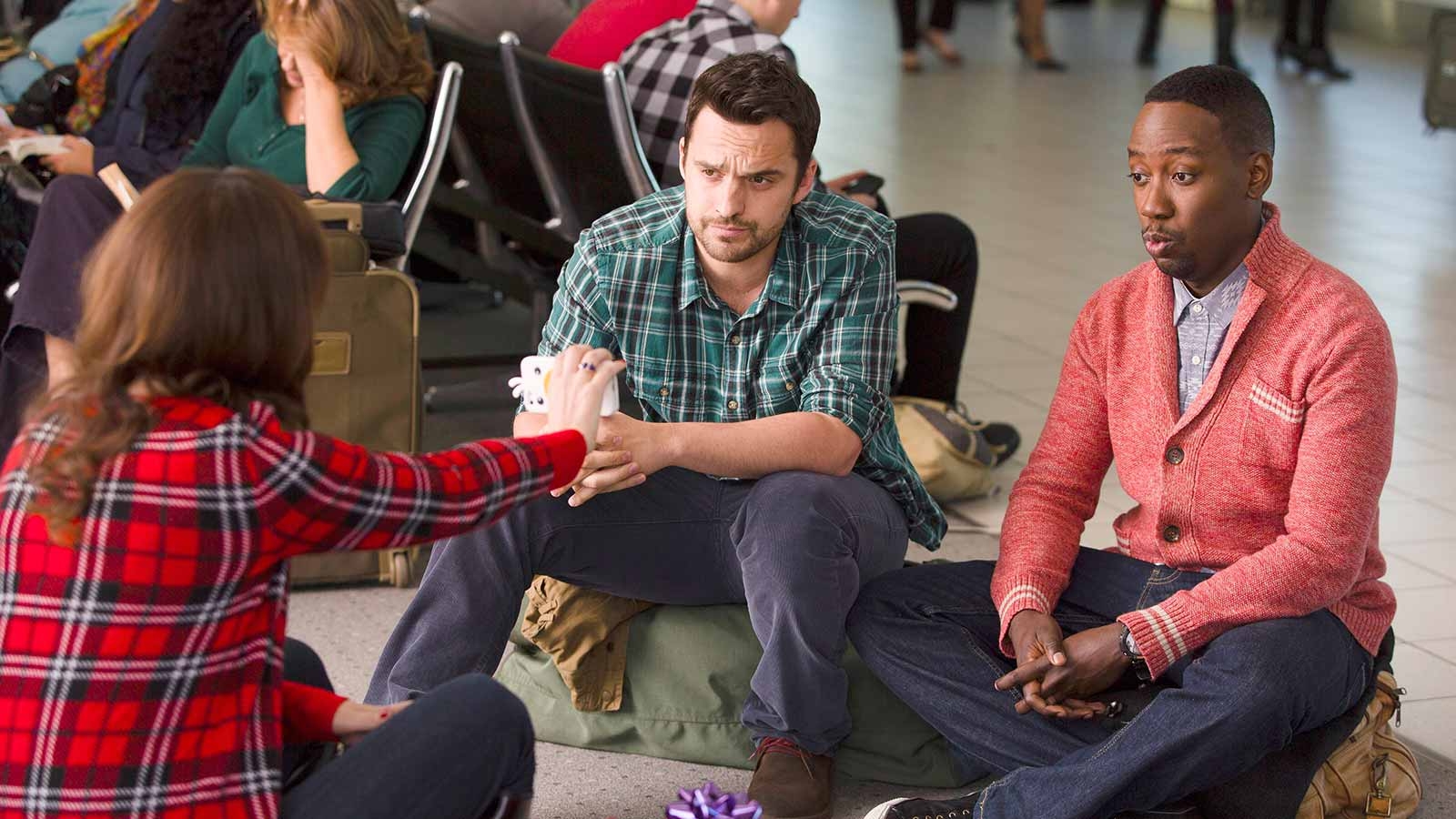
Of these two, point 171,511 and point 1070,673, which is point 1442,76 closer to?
point 1070,673

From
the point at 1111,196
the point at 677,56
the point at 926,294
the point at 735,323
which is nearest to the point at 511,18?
the point at 677,56

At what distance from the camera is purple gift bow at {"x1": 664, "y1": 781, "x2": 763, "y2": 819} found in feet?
6.66

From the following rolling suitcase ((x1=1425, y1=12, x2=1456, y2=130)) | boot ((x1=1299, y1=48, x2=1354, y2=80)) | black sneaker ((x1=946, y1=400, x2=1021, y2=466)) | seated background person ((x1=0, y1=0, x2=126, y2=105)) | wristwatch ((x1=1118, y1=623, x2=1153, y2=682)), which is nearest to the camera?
wristwatch ((x1=1118, y1=623, x2=1153, y2=682))

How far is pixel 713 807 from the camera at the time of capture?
2045 mm

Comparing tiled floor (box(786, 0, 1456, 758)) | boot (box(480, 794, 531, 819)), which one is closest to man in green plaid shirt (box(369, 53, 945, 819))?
boot (box(480, 794, 531, 819))

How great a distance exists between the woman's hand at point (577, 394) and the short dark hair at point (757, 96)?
1.68 ft

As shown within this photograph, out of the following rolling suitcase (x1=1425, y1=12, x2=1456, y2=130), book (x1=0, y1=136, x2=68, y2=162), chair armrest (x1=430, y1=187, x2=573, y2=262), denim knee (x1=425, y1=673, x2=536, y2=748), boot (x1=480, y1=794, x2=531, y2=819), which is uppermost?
book (x1=0, y1=136, x2=68, y2=162)

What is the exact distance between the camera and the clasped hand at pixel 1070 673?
2236 millimetres

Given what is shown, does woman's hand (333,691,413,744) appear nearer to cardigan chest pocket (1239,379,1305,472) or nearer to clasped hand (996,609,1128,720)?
clasped hand (996,609,1128,720)

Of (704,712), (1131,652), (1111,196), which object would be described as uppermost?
(1131,652)

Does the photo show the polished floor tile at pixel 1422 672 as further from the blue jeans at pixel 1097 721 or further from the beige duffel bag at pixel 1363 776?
the blue jeans at pixel 1097 721

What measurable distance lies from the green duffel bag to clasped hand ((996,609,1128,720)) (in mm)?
292

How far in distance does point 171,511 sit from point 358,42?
231cm

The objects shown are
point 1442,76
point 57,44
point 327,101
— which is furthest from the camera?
point 1442,76
